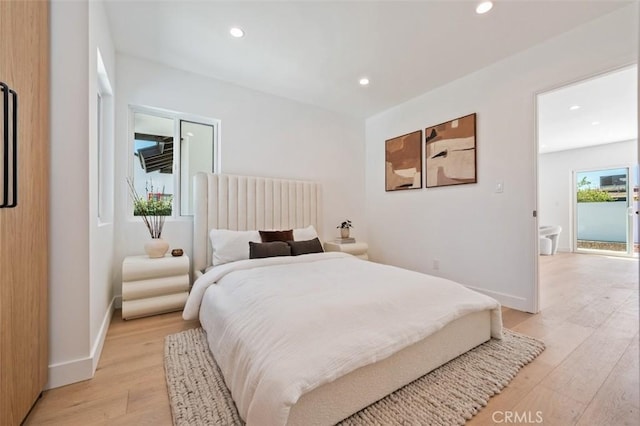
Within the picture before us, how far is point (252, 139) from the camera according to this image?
349 cm

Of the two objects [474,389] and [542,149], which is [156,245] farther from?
[542,149]

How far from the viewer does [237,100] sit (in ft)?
11.1

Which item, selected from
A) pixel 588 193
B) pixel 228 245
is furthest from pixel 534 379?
pixel 588 193

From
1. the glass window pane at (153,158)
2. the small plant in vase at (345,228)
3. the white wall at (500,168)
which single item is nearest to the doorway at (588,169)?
the white wall at (500,168)

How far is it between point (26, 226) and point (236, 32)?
212 cm

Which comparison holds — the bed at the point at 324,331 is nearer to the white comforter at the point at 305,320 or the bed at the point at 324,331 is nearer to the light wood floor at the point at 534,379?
the white comforter at the point at 305,320

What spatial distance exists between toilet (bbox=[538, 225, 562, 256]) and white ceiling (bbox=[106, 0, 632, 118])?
16.6 ft

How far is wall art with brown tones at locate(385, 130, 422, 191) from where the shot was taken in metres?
3.67

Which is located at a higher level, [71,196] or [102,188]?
[102,188]

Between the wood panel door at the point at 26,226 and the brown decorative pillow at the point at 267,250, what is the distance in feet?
4.93

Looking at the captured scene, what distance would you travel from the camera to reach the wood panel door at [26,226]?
110 cm

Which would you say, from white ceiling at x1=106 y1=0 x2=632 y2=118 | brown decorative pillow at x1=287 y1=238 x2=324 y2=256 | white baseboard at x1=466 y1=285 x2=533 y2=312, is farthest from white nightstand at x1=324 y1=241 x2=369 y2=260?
white ceiling at x1=106 y1=0 x2=632 y2=118

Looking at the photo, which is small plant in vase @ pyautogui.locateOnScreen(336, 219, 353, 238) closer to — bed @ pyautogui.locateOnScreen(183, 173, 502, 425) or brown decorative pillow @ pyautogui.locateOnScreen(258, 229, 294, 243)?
brown decorative pillow @ pyautogui.locateOnScreen(258, 229, 294, 243)

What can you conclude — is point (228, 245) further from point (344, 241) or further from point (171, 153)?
point (344, 241)
